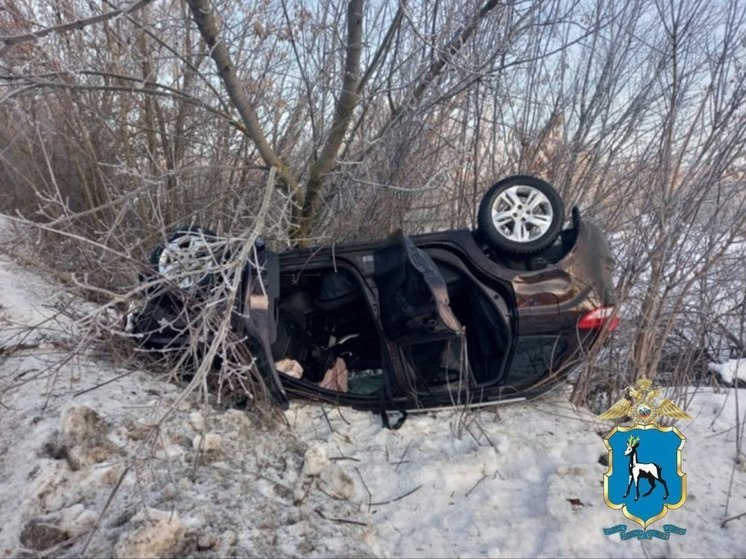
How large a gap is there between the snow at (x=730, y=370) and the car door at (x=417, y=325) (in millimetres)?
2663

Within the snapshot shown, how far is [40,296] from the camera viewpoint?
19.2ft

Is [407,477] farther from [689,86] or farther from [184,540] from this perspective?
[689,86]

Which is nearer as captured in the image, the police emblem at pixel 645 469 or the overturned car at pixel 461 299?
the police emblem at pixel 645 469

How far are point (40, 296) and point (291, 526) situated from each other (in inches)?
174

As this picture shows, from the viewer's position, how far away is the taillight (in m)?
3.82

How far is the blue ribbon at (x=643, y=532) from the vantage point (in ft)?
8.96

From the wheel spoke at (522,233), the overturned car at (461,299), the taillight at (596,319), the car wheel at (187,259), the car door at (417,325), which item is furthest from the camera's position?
the wheel spoke at (522,233)

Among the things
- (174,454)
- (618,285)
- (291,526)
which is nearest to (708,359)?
(618,285)

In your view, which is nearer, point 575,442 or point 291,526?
point 291,526

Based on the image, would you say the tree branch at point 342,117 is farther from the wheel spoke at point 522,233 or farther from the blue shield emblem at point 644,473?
the blue shield emblem at point 644,473

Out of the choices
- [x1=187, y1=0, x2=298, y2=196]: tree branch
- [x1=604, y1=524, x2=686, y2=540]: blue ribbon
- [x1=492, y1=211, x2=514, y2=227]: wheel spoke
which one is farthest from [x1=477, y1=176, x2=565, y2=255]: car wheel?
[x1=604, y1=524, x2=686, y2=540]: blue ribbon

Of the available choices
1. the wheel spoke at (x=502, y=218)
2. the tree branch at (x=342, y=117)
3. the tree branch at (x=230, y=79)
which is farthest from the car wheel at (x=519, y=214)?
the tree branch at (x=342, y=117)

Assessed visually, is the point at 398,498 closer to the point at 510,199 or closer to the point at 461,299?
the point at 461,299

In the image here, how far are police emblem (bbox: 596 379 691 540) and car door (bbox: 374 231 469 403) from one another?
1000 millimetres
